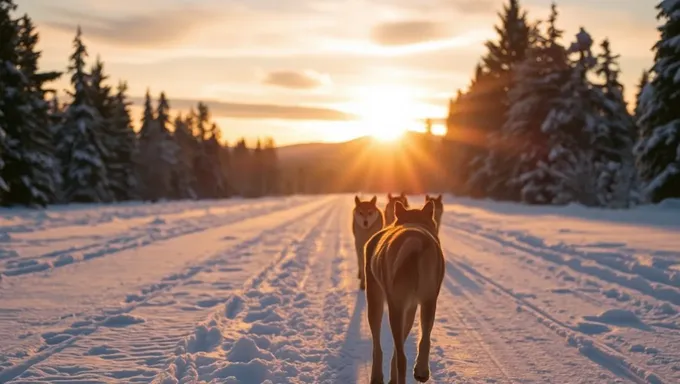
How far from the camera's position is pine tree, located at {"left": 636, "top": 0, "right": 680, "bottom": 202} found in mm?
24172

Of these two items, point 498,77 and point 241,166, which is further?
point 241,166

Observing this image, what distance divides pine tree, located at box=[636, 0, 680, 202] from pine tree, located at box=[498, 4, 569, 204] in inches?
325

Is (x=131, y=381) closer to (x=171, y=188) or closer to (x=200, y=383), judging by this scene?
(x=200, y=383)

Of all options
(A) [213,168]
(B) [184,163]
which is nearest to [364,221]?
(B) [184,163]

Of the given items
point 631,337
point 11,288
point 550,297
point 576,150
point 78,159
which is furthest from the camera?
point 78,159

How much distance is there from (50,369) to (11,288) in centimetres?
483

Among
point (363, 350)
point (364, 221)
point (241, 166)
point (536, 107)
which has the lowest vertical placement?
point (363, 350)

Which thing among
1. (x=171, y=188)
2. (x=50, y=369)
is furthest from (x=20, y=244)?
(x=171, y=188)

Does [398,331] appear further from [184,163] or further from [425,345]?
[184,163]

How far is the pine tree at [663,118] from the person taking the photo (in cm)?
2417

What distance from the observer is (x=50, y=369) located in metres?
5.23

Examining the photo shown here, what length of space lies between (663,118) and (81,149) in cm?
3928

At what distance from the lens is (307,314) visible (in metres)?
7.55

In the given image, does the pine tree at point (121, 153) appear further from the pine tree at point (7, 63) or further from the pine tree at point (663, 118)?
the pine tree at point (663, 118)
